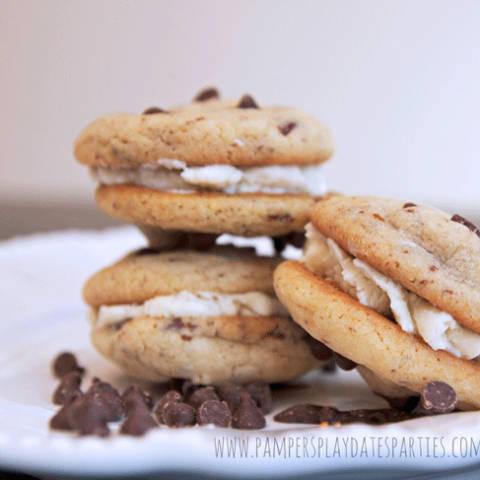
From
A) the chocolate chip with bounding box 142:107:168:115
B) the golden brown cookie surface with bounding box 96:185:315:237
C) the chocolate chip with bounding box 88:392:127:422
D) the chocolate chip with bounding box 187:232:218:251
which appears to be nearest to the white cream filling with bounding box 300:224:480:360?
the golden brown cookie surface with bounding box 96:185:315:237

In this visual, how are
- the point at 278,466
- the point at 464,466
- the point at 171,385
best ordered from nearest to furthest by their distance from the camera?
the point at 278,466 → the point at 464,466 → the point at 171,385

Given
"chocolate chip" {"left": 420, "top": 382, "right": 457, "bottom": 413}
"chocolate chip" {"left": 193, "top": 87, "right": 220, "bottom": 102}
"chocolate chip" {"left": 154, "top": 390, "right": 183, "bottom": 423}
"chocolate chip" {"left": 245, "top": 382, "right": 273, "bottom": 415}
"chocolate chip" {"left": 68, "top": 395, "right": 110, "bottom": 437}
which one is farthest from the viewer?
"chocolate chip" {"left": 193, "top": 87, "right": 220, "bottom": 102}

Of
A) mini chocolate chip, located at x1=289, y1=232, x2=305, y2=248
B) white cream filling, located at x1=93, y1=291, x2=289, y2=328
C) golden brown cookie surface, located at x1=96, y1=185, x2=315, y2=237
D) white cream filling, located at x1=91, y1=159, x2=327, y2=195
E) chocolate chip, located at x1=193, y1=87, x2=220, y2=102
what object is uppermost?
chocolate chip, located at x1=193, y1=87, x2=220, y2=102

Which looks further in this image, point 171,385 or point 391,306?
point 171,385

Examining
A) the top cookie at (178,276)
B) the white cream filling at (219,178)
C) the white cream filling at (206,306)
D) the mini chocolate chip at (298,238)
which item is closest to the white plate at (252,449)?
the white cream filling at (206,306)

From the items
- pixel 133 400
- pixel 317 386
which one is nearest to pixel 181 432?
pixel 133 400

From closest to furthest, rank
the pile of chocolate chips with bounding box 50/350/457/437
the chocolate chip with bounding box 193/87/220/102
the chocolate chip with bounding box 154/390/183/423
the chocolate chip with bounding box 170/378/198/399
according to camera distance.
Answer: the pile of chocolate chips with bounding box 50/350/457/437, the chocolate chip with bounding box 154/390/183/423, the chocolate chip with bounding box 170/378/198/399, the chocolate chip with bounding box 193/87/220/102

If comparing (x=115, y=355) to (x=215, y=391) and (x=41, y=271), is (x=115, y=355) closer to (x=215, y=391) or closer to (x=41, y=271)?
(x=215, y=391)

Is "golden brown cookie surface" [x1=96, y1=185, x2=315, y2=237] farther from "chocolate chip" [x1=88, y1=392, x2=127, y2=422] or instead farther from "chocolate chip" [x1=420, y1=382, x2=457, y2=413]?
"chocolate chip" [x1=420, y1=382, x2=457, y2=413]

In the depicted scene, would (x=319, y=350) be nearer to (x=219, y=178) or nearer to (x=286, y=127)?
(x=219, y=178)
